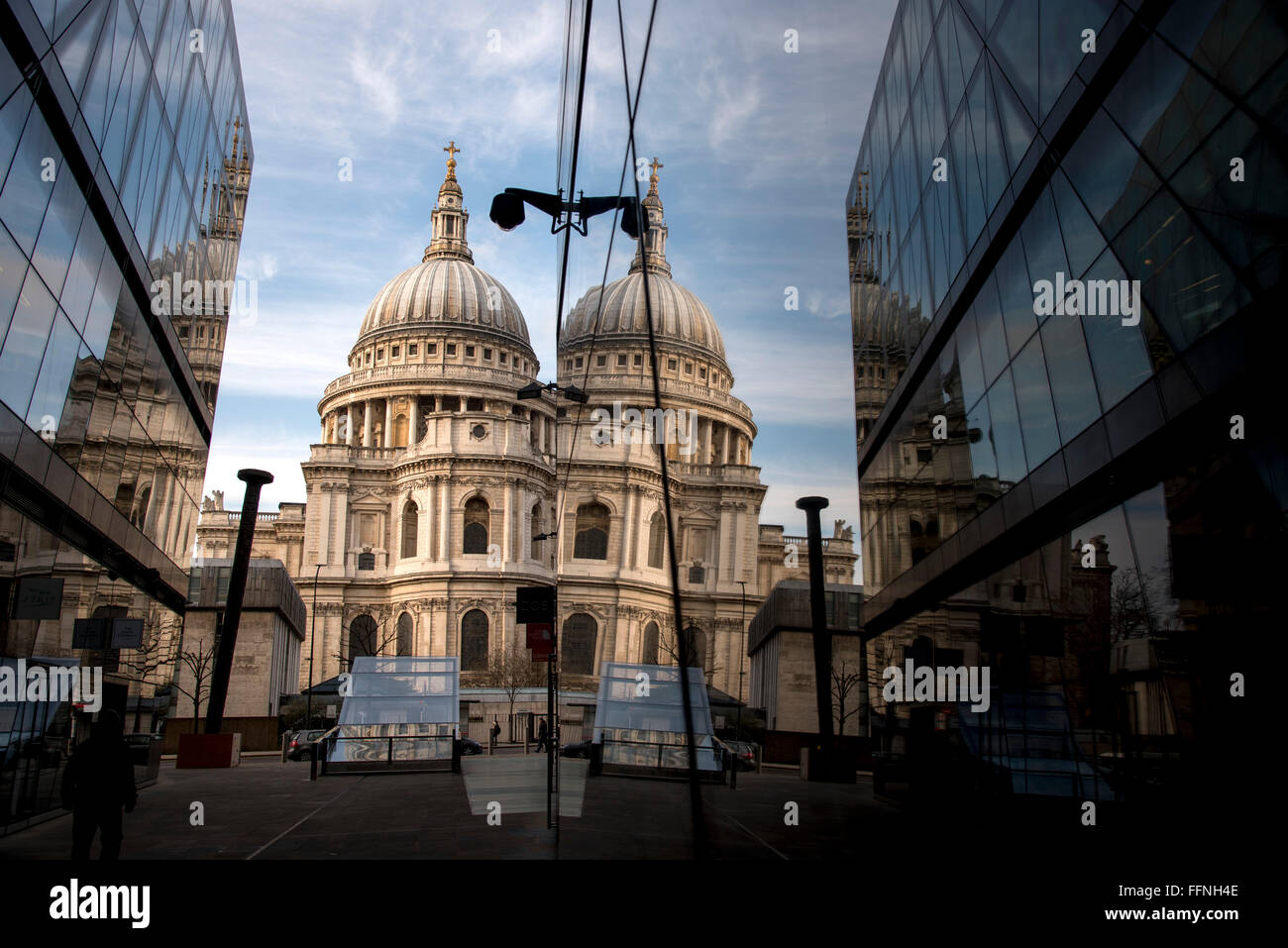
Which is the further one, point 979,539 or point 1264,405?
point 979,539

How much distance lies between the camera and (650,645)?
26.8ft

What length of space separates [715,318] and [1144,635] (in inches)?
203

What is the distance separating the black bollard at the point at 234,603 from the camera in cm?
3541

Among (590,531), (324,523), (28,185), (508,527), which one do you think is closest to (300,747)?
(28,185)

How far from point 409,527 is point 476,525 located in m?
6.73

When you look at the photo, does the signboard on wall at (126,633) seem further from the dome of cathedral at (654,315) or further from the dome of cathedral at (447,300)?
the dome of cathedral at (447,300)

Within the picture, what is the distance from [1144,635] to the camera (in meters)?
10.4

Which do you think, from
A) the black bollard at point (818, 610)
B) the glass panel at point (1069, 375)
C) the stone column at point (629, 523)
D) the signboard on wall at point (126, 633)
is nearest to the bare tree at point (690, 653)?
the stone column at point (629, 523)

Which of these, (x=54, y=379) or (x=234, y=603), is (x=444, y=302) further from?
(x=54, y=379)

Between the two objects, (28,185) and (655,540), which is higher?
(28,185)

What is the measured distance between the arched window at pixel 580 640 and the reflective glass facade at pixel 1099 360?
14.9 ft
